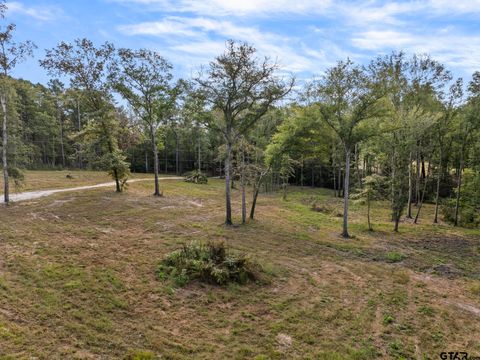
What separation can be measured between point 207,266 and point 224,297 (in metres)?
1.11

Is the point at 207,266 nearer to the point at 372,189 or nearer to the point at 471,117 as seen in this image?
the point at 372,189

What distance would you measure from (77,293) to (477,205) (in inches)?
943

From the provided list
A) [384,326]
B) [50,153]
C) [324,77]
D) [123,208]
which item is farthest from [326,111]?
[50,153]

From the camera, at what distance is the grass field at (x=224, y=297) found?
550 cm

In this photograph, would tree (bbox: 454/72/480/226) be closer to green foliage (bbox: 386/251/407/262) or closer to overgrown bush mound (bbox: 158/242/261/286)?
green foliage (bbox: 386/251/407/262)

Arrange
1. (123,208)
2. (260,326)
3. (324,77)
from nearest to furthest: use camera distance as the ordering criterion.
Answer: (260,326)
(324,77)
(123,208)

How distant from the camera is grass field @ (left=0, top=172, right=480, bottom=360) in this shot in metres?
5.50

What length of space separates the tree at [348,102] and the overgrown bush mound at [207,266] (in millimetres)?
8055

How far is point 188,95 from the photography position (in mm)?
15305

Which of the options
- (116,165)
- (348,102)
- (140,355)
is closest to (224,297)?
(140,355)

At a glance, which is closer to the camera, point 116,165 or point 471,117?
point 471,117

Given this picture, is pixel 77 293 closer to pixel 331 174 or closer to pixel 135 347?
pixel 135 347

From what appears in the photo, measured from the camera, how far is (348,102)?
14.2 meters

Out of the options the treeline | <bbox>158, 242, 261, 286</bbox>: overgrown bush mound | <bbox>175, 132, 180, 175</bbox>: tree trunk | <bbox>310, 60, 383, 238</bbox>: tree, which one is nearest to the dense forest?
<bbox>310, 60, 383, 238</bbox>: tree
